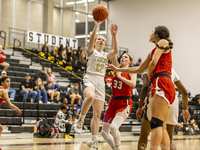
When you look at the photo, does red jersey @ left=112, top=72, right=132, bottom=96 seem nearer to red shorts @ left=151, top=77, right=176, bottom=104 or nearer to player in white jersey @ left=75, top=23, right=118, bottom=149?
player in white jersey @ left=75, top=23, right=118, bottom=149

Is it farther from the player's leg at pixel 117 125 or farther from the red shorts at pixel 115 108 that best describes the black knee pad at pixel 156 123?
the red shorts at pixel 115 108

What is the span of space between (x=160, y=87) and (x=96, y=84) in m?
2.99

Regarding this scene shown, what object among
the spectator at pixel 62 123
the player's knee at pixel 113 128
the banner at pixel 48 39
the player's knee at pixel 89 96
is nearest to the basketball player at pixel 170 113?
the player's knee at pixel 113 128

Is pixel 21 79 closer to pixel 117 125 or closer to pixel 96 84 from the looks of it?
pixel 96 84

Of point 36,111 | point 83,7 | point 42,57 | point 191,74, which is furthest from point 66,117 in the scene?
point 83,7

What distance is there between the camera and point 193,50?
88.2 ft

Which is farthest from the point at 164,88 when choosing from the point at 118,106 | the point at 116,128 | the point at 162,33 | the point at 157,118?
the point at 118,106

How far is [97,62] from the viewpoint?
8.45 meters

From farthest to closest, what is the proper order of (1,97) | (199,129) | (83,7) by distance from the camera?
(83,7), (199,129), (1,97)

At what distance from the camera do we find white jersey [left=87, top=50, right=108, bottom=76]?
844 centimetres

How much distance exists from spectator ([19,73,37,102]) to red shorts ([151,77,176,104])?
1077cm

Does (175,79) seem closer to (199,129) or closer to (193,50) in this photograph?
(199,129)

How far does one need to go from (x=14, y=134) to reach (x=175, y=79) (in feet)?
28.3

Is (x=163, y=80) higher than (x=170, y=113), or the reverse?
(x=163, y=80)
